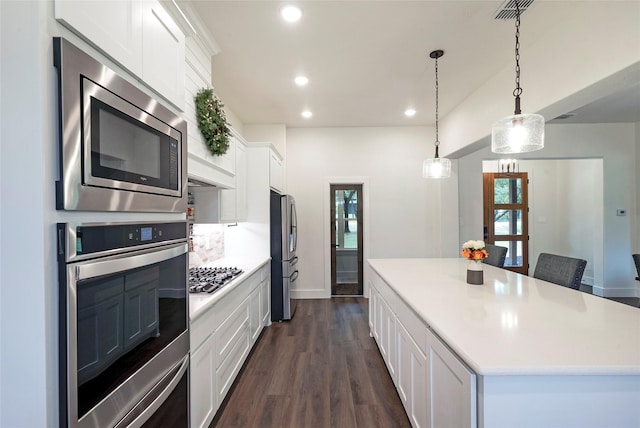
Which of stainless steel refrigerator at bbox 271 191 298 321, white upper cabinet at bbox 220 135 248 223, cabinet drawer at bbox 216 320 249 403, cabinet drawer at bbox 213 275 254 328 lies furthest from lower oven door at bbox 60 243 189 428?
stainless steel refrigerator at bbox 271 191 298 321

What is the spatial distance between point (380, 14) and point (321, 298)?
402 centimetres

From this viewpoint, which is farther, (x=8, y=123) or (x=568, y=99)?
(x=568, y=99)

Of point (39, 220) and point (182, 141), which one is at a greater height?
point (182, 141)

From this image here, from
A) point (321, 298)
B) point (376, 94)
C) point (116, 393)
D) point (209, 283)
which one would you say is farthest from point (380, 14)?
point (321, 298)

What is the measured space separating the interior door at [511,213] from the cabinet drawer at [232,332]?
533cm

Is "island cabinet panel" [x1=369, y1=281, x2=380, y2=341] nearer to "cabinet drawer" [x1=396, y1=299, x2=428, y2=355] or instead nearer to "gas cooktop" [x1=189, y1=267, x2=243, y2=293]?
"cabinet drawer" [x1=396, y1=299, x2=428, y2=355]

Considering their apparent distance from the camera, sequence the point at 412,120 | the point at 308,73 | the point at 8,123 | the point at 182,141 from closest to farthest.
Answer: the point at 8,123 → the point at 182,141 → the point at 308,73 → the point at 412,120

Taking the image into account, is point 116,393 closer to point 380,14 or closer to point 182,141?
point 182,141

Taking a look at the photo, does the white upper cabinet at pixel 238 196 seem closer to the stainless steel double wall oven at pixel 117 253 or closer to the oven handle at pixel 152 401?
the stainless steel double wall oven at pixel 117 253

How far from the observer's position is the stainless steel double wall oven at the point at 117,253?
746 millimetres

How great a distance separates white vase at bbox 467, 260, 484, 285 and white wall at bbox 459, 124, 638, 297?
298cm

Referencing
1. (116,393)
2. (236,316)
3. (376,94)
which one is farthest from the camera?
(376,94)

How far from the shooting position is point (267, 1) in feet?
6.33

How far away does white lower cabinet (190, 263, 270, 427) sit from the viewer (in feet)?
5.22
